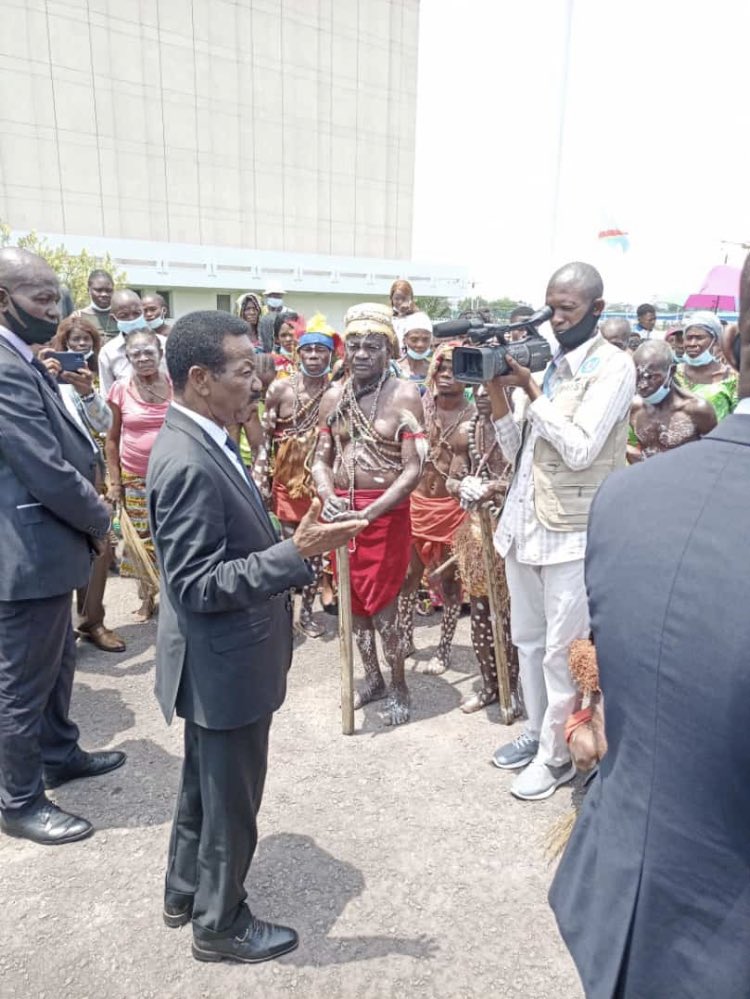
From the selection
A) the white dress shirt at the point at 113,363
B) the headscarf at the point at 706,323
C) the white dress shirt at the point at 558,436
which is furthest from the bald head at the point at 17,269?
the headscarf at the point at 706,323

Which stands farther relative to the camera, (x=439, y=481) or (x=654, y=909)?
(x=439, y=481)

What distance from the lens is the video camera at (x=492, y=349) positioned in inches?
109

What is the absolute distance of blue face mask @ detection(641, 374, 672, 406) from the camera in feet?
15.0

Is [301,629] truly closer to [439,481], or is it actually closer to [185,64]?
[439,481]

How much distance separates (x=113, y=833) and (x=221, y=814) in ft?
3.96

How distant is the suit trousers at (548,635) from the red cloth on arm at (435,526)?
1.42m

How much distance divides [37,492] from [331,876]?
1.89m

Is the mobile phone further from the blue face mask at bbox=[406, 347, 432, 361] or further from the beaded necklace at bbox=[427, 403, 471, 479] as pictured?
the blue face mask at bbox=[406, 347, 432, 361]

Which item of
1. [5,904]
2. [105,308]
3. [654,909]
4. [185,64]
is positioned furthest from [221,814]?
[185,64]

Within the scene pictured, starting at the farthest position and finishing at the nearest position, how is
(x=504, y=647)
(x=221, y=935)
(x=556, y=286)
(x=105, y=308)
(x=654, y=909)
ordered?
(x=105, y=308), (x=504, y=647), (x=556, y=286), (x=221, y=935), (x=654, y=909)

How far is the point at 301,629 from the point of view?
513cm

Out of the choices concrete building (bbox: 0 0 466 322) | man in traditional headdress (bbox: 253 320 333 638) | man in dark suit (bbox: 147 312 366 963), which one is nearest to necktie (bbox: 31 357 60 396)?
man in dark suit (bbox: 147 312 366 963)

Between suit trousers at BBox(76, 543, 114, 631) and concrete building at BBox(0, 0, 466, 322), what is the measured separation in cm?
2741

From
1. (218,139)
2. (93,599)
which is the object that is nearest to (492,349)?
(93,599)
